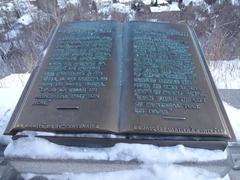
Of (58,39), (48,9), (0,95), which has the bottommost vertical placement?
(48,9)

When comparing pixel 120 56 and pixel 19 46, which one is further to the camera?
pixel 19 46

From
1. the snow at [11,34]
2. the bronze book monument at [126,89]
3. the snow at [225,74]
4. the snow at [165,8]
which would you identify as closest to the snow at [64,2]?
the snow at [11,34]

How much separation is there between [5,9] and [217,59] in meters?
5.98

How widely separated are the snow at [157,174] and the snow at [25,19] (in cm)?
665

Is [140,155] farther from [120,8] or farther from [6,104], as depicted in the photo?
[120,8]

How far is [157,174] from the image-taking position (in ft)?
6.40

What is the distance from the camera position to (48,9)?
8.44m

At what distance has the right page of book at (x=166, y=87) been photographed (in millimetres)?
1920

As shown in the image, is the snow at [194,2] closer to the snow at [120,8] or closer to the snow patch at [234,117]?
the snow at [120,8]

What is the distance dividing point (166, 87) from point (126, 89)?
24 cm

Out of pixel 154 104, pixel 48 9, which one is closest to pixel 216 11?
pixel 48 9

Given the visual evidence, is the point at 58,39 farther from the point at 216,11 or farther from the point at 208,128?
the point at 216,11

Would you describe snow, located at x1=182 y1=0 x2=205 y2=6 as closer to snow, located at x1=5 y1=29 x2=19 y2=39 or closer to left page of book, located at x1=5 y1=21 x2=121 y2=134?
snow, located at x1=5 y1=29 x2=19 y2=39

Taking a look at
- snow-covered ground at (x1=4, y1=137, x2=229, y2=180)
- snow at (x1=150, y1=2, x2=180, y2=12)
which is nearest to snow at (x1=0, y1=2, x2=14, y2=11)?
snow at (x1=150, y1=2, x2=180, y2=12)
